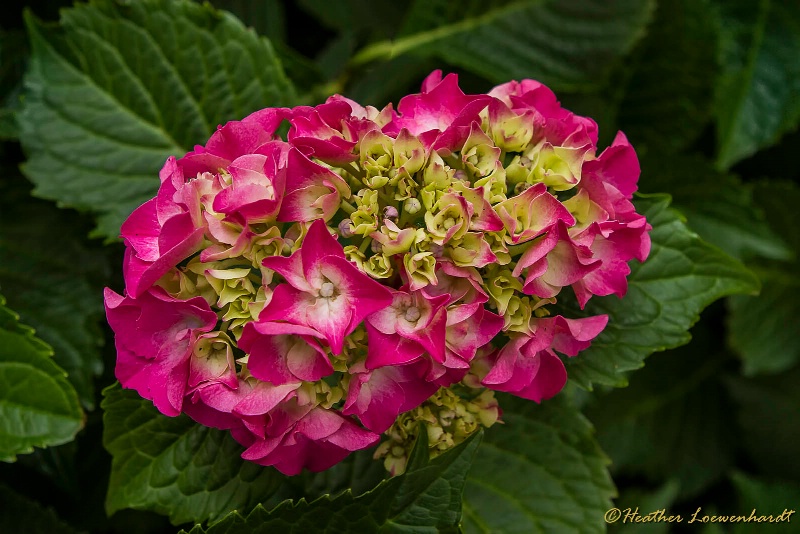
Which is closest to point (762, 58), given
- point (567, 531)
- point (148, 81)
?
point (567, 531)

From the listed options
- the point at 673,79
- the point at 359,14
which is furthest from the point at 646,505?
the point at 359,14

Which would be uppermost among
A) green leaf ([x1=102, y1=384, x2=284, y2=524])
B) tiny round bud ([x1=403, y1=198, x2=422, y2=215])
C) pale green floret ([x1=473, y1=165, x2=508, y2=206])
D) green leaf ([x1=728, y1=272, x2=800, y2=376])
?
pale green floret ([x1=473, y1=165, x2=508, y2=206])

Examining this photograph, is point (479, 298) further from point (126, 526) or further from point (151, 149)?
point (126, 526)

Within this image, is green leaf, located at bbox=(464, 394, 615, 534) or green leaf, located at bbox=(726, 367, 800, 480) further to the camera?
green leaf, located at bbox=(726, 367, 800, 480)

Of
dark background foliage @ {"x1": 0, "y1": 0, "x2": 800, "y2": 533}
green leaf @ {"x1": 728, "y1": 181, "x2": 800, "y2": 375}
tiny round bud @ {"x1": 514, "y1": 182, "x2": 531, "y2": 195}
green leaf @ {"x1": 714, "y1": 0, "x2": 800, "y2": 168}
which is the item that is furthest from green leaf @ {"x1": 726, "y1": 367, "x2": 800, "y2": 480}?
tiny round bud @ {"x1": 514, "y1": 182, "x2": 531, "y2": 195}

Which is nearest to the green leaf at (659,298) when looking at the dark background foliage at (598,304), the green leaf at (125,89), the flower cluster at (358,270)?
the dark background foliage at (598,304)

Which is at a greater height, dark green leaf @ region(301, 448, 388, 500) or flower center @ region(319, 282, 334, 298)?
flower center @ region(319, 282, 334, 298)
